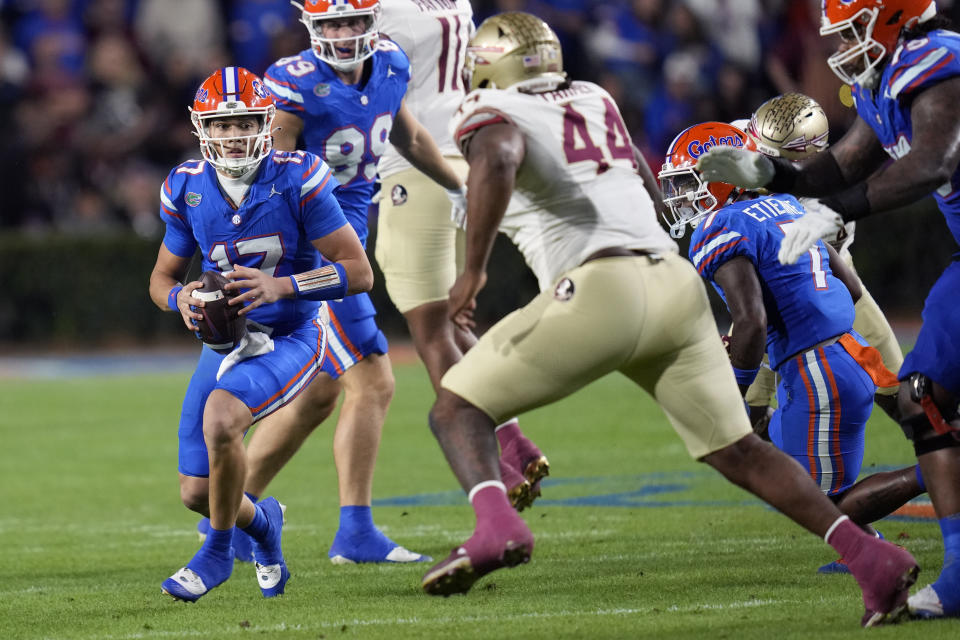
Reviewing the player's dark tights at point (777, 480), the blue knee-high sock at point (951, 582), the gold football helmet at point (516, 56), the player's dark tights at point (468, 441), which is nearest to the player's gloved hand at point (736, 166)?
the gold football helmet at point (516, 56)

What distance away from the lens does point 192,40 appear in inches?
675

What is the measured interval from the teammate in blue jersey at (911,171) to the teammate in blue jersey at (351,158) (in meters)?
2.17

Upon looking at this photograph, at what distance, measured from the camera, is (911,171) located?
4.14m

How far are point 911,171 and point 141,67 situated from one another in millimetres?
14255

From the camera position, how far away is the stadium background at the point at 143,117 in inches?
626

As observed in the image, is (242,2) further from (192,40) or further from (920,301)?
(920,301)

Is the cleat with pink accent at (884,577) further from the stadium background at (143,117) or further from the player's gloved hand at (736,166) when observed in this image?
the stadium background at (143,117)

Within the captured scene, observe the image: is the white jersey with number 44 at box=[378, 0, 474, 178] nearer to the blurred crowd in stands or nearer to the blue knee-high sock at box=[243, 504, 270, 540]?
the blue knee-high sock at box=[243, 504, 270, 540]

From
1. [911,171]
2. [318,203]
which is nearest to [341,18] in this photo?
[318,203]

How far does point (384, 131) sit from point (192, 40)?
11.5 m

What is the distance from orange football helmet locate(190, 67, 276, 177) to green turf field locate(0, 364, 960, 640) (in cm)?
160

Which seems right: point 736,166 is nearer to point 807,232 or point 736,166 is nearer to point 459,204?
point 807,232

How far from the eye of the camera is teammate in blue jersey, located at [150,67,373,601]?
5.18 m

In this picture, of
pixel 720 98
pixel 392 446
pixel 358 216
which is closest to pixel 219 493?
pixel 358 216
